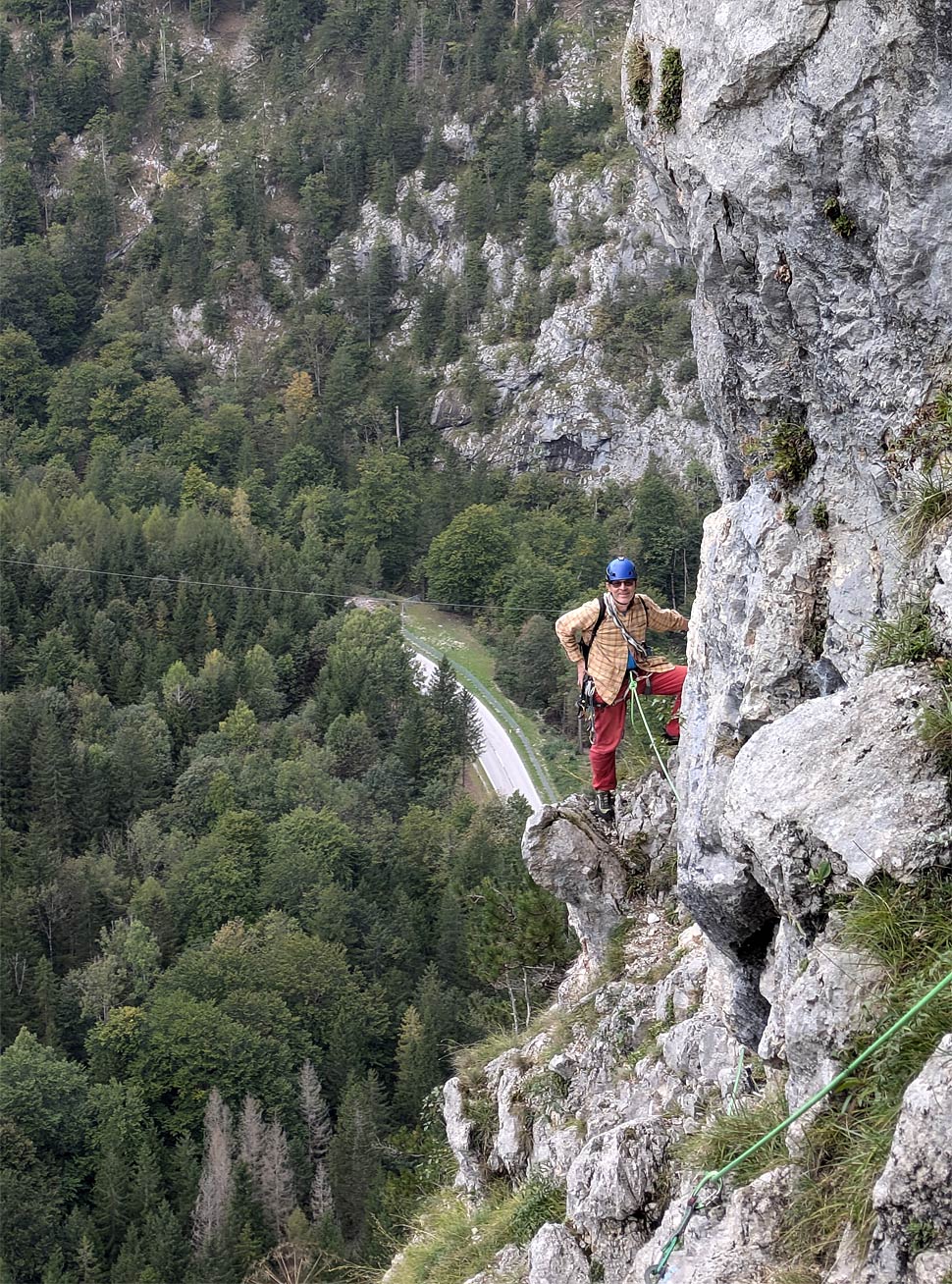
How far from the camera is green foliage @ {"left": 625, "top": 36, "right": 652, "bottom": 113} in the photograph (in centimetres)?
748

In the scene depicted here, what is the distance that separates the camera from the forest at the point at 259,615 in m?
44.9

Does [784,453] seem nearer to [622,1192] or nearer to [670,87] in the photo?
[670,87]

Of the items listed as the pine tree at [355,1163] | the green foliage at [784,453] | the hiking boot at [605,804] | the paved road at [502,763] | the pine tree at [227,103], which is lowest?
the pine tree at [355,1163]

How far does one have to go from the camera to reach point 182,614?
250 ft

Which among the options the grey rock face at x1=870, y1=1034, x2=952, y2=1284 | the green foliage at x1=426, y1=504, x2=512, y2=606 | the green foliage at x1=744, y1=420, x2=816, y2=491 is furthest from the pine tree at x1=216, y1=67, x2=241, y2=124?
the grey rock face at x1=870, y1=1034, x2=952, y2=1284

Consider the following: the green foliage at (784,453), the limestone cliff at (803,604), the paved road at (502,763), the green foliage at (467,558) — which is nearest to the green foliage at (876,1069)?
the limestone cliff at (803,604)

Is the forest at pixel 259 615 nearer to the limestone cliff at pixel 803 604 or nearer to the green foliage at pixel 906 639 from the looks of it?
the limestone cliff at pixel 803 604

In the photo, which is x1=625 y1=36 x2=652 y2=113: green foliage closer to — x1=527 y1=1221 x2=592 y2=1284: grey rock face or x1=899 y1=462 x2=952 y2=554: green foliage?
x1=899 y1=462 x2=952 y2=554: green foliage

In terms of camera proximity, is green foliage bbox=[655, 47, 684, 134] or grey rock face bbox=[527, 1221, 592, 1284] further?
grey rock face bbox=[527, 1221, 592, 1284]

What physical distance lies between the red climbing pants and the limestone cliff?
3.00m

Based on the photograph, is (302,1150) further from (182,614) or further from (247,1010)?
(182,614)

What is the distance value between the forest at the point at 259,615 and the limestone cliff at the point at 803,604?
7645 mm

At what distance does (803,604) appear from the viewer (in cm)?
689

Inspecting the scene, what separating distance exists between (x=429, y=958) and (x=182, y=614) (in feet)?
98.3
